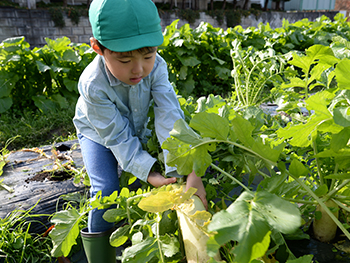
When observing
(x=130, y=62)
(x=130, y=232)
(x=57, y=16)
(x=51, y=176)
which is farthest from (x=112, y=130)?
(x=57, y=16)

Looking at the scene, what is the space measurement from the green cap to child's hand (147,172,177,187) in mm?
657

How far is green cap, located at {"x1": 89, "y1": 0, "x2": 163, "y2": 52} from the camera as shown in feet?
4.17

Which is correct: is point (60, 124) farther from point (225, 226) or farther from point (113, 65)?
point (225, 226)

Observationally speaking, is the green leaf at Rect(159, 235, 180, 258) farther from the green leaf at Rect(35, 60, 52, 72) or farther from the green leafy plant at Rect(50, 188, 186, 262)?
the green leaf at Rect(35, 60, 52, 72)

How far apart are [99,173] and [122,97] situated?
1.54 feet

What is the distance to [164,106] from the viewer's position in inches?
65.0

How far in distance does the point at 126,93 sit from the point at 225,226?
49.5 inches

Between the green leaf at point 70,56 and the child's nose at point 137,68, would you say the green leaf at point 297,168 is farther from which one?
the green leaf at point 70,56

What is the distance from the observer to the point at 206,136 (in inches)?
38.9

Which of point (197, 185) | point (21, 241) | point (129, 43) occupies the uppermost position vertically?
point (129, 43)

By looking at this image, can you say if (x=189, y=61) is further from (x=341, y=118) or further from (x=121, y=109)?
(x=341, y=118)

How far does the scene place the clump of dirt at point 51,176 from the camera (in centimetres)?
219

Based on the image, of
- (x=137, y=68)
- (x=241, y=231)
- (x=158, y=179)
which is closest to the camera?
(x=241, y=231)

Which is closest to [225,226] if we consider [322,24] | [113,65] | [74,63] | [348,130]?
[348,130]
